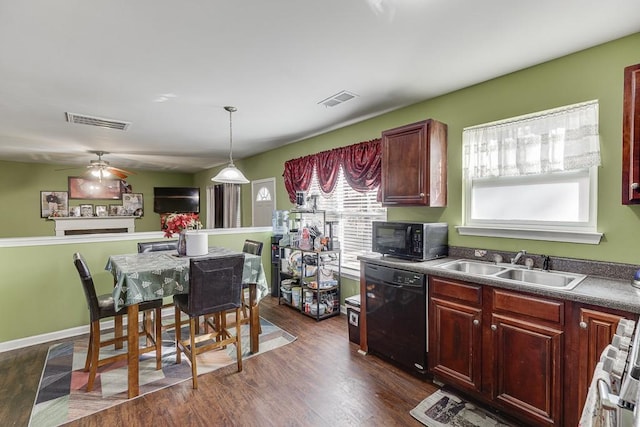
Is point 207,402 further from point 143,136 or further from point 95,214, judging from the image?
point 95,214

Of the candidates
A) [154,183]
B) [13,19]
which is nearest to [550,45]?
[13,19]

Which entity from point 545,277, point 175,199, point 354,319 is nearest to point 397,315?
point 354,319

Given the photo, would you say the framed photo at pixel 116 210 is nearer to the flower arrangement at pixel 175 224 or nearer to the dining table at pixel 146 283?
the dining table at pixel 146 283

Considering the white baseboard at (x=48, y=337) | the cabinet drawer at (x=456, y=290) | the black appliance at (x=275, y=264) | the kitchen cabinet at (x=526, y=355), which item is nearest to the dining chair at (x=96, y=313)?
the white baseboard at (x=48, y=337)

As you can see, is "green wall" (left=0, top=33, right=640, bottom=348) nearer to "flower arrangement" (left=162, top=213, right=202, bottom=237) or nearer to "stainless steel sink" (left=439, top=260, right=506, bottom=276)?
"stainless steel sink" (left=439, top=260, right=506, bottom=276)

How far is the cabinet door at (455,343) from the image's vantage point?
2148 millimetres

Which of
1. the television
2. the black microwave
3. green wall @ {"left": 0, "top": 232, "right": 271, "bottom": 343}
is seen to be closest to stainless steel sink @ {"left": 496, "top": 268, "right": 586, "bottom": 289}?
the black microwave

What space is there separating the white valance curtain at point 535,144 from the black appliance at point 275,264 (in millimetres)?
2968

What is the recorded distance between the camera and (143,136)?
14.7ft

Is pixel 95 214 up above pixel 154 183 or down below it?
below

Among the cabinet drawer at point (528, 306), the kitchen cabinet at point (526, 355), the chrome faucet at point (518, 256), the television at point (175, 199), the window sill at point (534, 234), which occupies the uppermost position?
the television at point (175, 199)

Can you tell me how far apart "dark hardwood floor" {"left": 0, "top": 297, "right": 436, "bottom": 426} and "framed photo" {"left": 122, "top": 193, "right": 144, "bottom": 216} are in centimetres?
528

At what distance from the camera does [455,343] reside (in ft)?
7.42

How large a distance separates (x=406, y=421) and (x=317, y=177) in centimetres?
308
